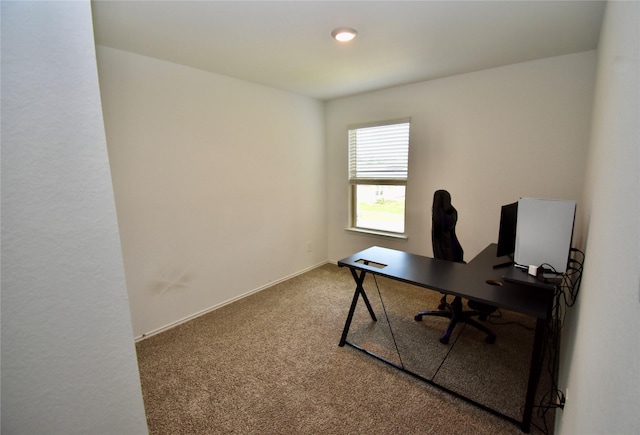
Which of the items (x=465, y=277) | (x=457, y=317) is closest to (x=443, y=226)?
(x=465, y=277)

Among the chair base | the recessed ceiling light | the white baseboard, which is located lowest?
the white baseboard

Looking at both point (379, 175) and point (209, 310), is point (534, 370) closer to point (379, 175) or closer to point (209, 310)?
point (379, 175)

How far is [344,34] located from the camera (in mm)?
2074

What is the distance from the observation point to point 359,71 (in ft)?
9.61

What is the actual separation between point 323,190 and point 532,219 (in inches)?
116

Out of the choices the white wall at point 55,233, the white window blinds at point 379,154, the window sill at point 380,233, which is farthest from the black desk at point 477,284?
the white wall at point 55,233

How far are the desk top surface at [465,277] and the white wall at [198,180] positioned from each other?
1.53 m

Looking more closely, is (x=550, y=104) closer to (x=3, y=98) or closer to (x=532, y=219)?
(x=532, y=219)

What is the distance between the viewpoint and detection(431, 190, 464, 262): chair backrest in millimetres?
2559

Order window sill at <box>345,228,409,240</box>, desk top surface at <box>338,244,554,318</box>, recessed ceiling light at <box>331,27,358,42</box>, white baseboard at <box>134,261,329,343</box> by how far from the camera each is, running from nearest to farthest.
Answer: desk top surface at <box>338,244,554,318</box>, recessed ceiling light at <box>331,27,358,42</box>, white baseboard at <box>134,261,329,343</box>, window sill at <box>345,228,409,240</box>

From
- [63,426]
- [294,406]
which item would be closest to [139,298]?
[294,406]

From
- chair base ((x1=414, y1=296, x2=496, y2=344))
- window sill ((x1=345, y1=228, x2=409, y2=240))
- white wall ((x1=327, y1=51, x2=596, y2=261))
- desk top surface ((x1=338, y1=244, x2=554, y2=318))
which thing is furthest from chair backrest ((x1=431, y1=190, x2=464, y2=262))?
window sill ((x1=345, y1=228, x2=409, y2=240))

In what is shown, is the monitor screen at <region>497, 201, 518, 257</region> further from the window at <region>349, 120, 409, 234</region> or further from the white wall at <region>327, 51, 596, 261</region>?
the window at <region>349, 120, 409, 234</region>

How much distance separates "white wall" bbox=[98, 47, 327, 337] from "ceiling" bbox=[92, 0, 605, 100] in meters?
0.27
